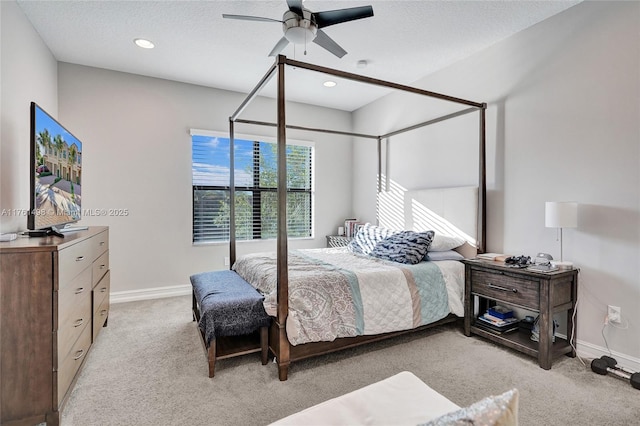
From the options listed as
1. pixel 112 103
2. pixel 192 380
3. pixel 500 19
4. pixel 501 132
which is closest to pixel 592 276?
pixel 501 132

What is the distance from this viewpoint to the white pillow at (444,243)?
10.6 ft

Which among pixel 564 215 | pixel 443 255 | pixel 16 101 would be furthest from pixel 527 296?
pixel 16 101

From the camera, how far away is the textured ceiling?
8.48 feet

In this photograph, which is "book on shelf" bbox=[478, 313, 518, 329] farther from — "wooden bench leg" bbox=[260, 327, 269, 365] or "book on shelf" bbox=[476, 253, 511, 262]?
"wooden bench leg" bbox=[260, 327, 269, 365]

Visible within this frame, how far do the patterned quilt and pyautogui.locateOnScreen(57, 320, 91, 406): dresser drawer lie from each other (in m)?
1.17

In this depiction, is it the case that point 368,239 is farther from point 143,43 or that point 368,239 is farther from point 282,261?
point 143,43

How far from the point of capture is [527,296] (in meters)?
2.44

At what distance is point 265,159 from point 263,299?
2855 mm

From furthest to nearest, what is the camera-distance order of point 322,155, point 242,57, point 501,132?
point 322,155 → point 242,57 → point 501,132

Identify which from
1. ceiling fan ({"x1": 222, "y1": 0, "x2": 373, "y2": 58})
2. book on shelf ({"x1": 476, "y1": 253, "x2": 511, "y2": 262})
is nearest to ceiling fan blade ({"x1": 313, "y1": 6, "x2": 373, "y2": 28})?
ceiling fan ({"x1": 222, "y1": 0, "x2": 373, "y2": 58})

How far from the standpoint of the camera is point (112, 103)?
3818 mm

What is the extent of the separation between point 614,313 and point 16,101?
486cm

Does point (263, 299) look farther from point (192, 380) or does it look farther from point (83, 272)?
point (83, 272)

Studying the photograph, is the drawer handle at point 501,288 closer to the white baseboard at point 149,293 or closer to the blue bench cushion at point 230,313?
the blue bench cushion at point 230,313
